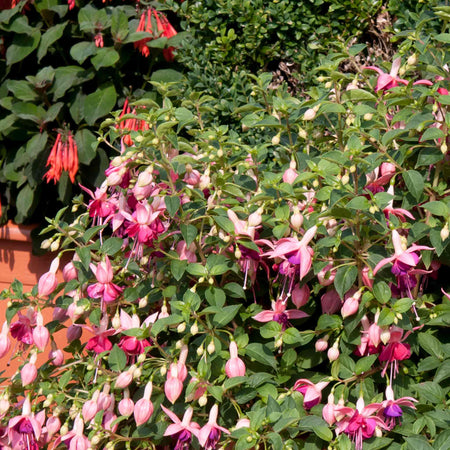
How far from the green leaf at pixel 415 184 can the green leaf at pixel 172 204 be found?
1.29 feet

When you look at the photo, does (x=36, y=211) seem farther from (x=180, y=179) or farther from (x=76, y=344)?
(x=180, y=179)

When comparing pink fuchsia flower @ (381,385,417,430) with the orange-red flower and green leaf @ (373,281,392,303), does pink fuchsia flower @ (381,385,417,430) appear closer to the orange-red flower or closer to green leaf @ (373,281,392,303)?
green leaf @ (373,281,392,303)

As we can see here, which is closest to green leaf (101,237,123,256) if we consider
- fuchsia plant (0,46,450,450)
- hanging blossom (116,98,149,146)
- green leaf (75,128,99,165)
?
fuchsia plant (0,46,450,450)

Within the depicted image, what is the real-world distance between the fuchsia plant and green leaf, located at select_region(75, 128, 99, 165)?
1034mm

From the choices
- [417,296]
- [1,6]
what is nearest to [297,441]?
[417,296]

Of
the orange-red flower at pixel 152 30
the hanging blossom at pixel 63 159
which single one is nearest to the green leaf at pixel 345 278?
the hanging blossom at pixel 63 159

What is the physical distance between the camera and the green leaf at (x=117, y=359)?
1.34 meters

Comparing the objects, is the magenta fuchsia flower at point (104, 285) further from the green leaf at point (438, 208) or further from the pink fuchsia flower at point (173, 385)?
the green leaf at point (438, 208)

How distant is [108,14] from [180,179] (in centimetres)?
152

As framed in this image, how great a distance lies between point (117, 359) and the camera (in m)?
1.35

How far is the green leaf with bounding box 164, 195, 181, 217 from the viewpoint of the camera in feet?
4.10

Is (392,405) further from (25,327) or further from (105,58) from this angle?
(105,58)

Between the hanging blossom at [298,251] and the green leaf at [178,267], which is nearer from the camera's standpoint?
the hanging blossom at [298,251]

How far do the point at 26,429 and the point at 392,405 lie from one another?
70 cm
